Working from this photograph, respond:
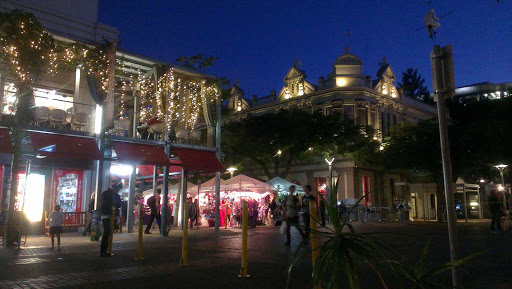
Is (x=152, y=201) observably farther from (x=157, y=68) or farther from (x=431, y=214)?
(x=431, y=214)

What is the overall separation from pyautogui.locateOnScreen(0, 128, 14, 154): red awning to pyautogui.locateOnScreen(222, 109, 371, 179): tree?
828 inches

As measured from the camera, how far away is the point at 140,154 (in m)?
17.2

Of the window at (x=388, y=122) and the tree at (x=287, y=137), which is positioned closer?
the tree at (x=287, y=137)

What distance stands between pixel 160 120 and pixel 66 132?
15.1 ft

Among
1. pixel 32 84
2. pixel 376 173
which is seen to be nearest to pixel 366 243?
pixel 32 84

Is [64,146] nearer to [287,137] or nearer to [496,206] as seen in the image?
[496,206]

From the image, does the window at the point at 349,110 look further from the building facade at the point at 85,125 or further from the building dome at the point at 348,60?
the building facade at the point at 85,125

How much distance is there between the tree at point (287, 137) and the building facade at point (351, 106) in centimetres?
223

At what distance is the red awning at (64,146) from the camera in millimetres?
14742

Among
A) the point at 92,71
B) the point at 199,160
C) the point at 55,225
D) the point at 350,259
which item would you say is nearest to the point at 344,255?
the point at 350,259

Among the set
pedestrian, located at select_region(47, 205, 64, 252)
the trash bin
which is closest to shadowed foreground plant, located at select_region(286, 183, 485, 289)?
pedestrian, located at select_region(47, 205, 64, 252)

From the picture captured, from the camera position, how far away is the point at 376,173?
42562mm

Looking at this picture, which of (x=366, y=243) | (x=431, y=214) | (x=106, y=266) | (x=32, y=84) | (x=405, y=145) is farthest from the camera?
(x=431, y=214)

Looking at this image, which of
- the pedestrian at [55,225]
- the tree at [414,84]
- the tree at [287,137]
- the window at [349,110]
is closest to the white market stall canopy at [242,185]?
the tree at [287,137]
